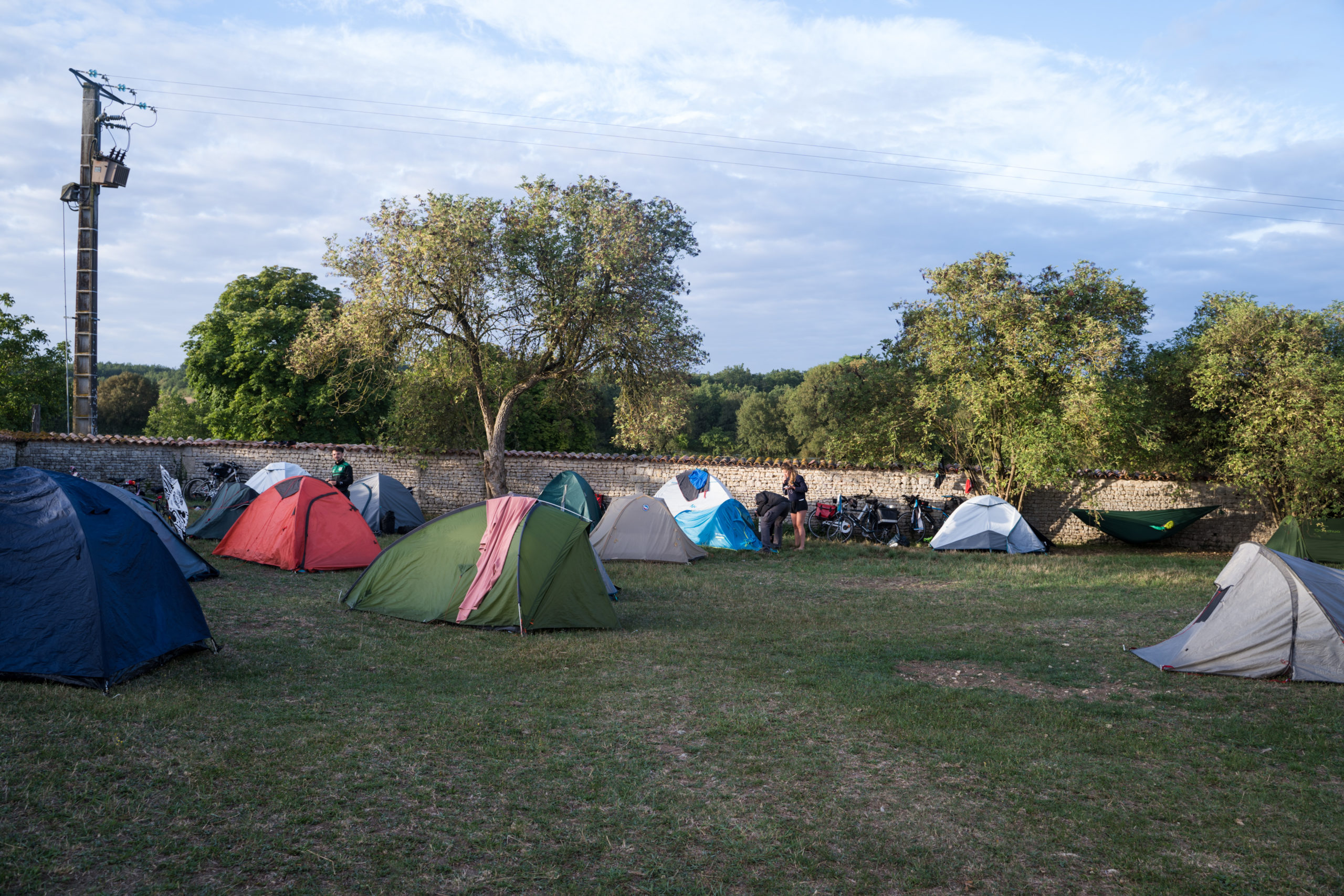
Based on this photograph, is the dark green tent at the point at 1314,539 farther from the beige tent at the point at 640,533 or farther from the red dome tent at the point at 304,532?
the red dome tent at the point at 304,532

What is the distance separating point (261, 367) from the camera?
86.6 ft

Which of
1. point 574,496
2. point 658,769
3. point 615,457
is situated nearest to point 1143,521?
point 615,457

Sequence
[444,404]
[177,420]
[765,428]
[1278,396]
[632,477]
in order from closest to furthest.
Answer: [1278,396] → [632,477] → [444,404] → [177,420] → [765,428]

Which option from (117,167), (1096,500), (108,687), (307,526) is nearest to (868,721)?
(108,687)

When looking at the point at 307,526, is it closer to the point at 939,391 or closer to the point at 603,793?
the point at 603,793

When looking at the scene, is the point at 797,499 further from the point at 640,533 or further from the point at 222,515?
the point at 222,515

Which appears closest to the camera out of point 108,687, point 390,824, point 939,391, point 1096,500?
point 390,824

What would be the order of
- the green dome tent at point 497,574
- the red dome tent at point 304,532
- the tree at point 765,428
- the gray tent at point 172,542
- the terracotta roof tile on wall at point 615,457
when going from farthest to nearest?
1. the tree at point 765,428
2. the terracotta roof tile on wall at point 615,457
3. the red dome tent at point 304,532
4. the gray tent at point 172,542
5. the green dome tent at point 497,574

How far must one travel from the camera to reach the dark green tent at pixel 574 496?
51.4ft

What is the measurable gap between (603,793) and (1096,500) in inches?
757

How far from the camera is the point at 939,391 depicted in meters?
17.7

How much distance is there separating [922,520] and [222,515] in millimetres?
13862

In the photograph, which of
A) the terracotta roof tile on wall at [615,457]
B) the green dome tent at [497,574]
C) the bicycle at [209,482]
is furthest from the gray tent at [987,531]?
the bicycle at [209,482]

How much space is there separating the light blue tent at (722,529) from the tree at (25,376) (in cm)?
2047
